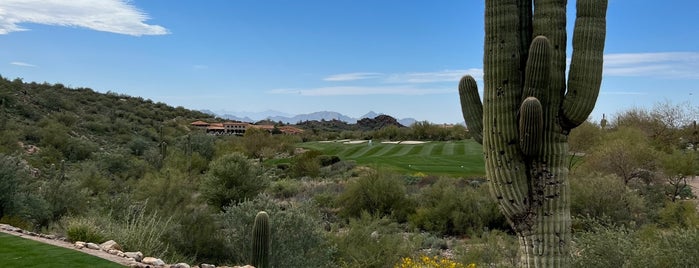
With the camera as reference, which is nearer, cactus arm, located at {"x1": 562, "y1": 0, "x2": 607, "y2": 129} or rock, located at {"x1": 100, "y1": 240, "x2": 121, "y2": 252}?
cactus arm, located at {"x1": 562, "y1": 0, "x2": 607, "y2": 129}

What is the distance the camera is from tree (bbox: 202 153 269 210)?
16094mm

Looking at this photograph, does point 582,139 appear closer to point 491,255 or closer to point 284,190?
point 284,190

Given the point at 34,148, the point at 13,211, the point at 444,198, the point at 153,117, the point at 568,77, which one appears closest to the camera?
the point at 568,77

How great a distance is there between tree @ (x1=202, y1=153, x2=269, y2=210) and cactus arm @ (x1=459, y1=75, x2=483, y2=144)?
34.2ft

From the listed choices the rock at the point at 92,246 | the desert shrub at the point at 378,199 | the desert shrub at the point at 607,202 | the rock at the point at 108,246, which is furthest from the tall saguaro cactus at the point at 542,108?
the desert shrub at the point at 378,199

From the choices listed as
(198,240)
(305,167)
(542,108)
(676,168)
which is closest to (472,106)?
(542,108)

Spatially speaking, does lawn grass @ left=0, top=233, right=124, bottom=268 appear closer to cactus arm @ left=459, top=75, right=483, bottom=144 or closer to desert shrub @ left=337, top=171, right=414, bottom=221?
cactus arm @ left=459, top=75, right=483, bottom=144

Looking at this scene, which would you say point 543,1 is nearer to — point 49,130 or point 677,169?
point 677,169

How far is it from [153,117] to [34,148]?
20382 millimetres

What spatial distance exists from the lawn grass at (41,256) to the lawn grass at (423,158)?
1617 centimetres

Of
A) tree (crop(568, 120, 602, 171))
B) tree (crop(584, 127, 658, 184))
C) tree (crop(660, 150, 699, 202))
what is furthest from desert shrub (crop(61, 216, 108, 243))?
tree (crop(568, 120, 602, 171))

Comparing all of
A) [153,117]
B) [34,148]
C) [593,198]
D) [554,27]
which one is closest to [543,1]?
[554,27]

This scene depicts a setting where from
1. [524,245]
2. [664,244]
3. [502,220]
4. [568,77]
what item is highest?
[568,77]

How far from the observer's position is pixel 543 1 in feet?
19.6
